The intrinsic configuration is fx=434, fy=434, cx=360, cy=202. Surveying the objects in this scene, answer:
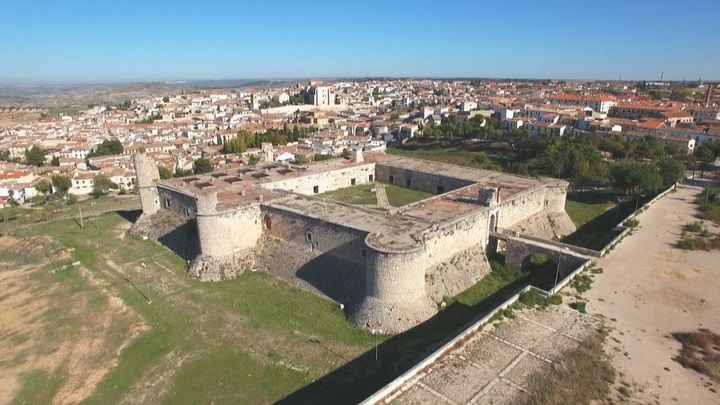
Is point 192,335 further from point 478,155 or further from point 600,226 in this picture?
point 478,155

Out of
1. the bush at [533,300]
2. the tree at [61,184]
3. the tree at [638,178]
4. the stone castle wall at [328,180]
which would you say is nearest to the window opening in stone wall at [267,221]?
the stone castle wall at [328,180]

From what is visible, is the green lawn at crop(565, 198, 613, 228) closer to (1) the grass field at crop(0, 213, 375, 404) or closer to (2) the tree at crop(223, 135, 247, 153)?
(1) the grass field at crop(0, 213, 375, 404)

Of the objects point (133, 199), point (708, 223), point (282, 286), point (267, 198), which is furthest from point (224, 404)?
point (133, 199)

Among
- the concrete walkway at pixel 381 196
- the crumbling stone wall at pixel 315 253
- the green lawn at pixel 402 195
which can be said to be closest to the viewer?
the crumbling stone wall at pixel 315 253

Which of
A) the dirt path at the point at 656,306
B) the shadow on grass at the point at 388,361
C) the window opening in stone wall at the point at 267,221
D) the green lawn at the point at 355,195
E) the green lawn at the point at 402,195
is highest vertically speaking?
the window opening in stone wall at the point at 267,221

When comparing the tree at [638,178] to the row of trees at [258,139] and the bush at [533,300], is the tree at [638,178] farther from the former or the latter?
the row of trees at [258,139]

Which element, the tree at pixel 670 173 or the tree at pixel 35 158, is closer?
the tree at pixel 670 173
